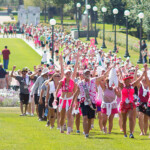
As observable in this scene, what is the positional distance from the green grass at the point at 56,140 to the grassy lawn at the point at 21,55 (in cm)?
2494

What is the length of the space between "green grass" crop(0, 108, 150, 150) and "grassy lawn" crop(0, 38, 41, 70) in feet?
81.8

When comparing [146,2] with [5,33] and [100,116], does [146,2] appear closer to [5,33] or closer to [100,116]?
[5,33]

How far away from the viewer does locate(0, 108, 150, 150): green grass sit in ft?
36.6

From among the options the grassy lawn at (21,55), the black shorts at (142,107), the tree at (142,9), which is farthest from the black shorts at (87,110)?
the tree at (142,9)

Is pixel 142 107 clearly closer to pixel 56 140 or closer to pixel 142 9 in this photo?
pixel 56 140

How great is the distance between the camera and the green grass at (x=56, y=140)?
11.1 metres

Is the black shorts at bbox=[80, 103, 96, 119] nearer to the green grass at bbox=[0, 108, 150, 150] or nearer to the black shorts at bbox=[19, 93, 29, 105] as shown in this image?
the green grass at bbox=[0, 108, 150, 150]

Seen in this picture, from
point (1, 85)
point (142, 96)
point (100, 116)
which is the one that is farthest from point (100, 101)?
point (1, 85)

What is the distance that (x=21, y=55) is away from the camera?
47531 mm

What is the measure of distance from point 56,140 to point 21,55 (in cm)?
3593

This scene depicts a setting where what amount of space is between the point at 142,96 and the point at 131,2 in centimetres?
4355

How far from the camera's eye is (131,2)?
5594cm

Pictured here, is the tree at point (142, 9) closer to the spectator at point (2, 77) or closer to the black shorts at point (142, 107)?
the spectator at point (2, 77)

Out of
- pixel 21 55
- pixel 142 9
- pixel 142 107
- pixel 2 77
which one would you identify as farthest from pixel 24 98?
pixel 142 9
